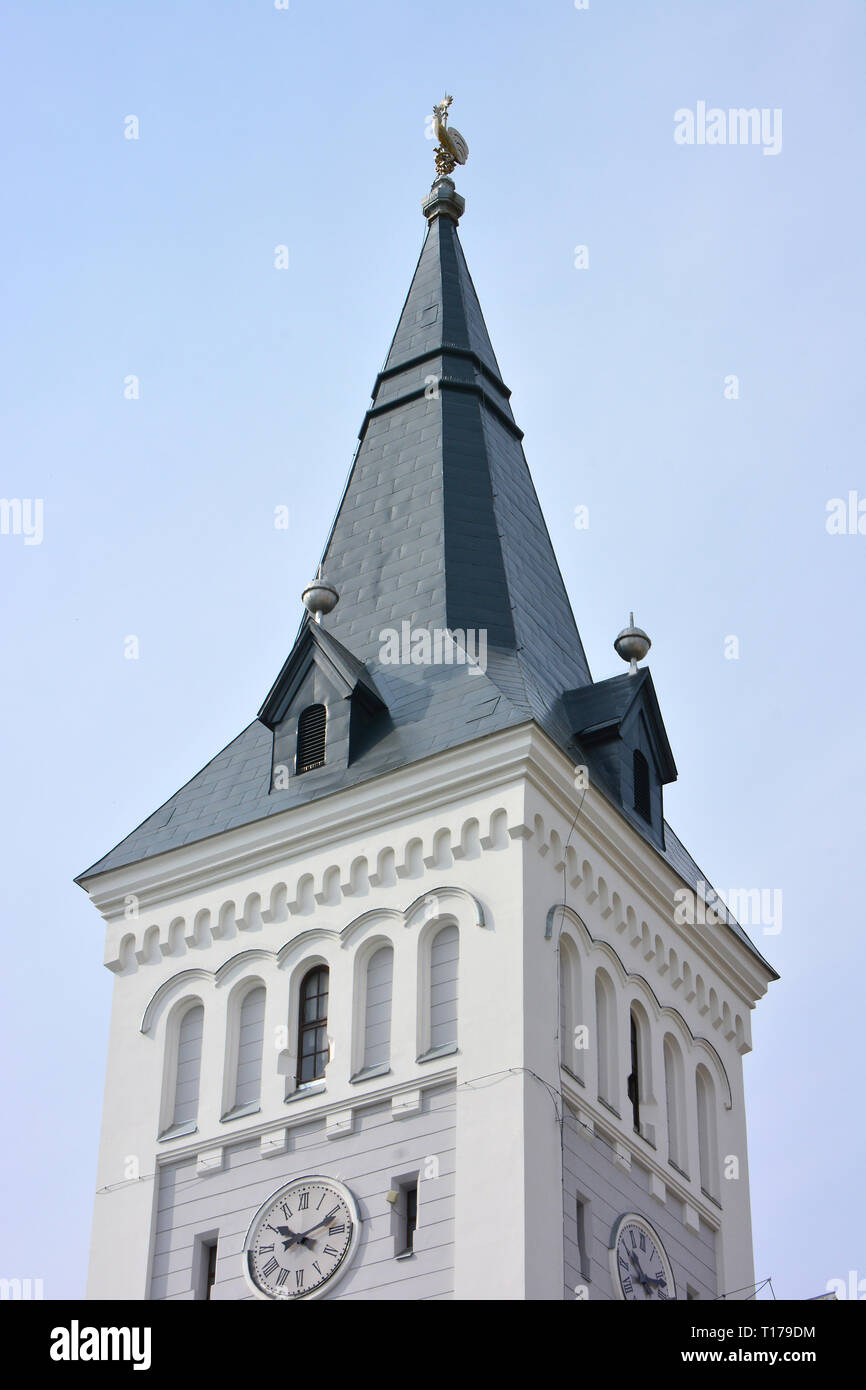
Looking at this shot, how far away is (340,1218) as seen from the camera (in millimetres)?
29594

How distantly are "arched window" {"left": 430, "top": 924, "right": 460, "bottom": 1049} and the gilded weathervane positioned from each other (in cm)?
1967

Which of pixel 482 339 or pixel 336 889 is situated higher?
pixel 482 339

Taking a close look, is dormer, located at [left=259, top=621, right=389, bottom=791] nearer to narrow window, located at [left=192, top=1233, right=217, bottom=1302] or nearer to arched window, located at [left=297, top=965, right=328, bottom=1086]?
arched window, located at [left=297, top=965, right=328, bottom=1086]

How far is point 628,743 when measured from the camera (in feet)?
115

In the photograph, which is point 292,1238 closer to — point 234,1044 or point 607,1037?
point 234,1044

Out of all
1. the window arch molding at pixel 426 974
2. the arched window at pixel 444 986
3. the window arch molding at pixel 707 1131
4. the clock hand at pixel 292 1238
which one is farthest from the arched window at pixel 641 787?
the clock hand at pixel 292 1238

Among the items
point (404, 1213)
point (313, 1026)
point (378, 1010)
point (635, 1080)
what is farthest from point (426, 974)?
point (635, 1080)

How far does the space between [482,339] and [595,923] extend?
1360 centimetres

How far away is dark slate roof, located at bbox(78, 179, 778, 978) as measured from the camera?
111 ft

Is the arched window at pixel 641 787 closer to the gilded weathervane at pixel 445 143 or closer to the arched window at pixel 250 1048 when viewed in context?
the arched window at pixel 250 1048

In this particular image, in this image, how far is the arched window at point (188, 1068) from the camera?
32188mm
